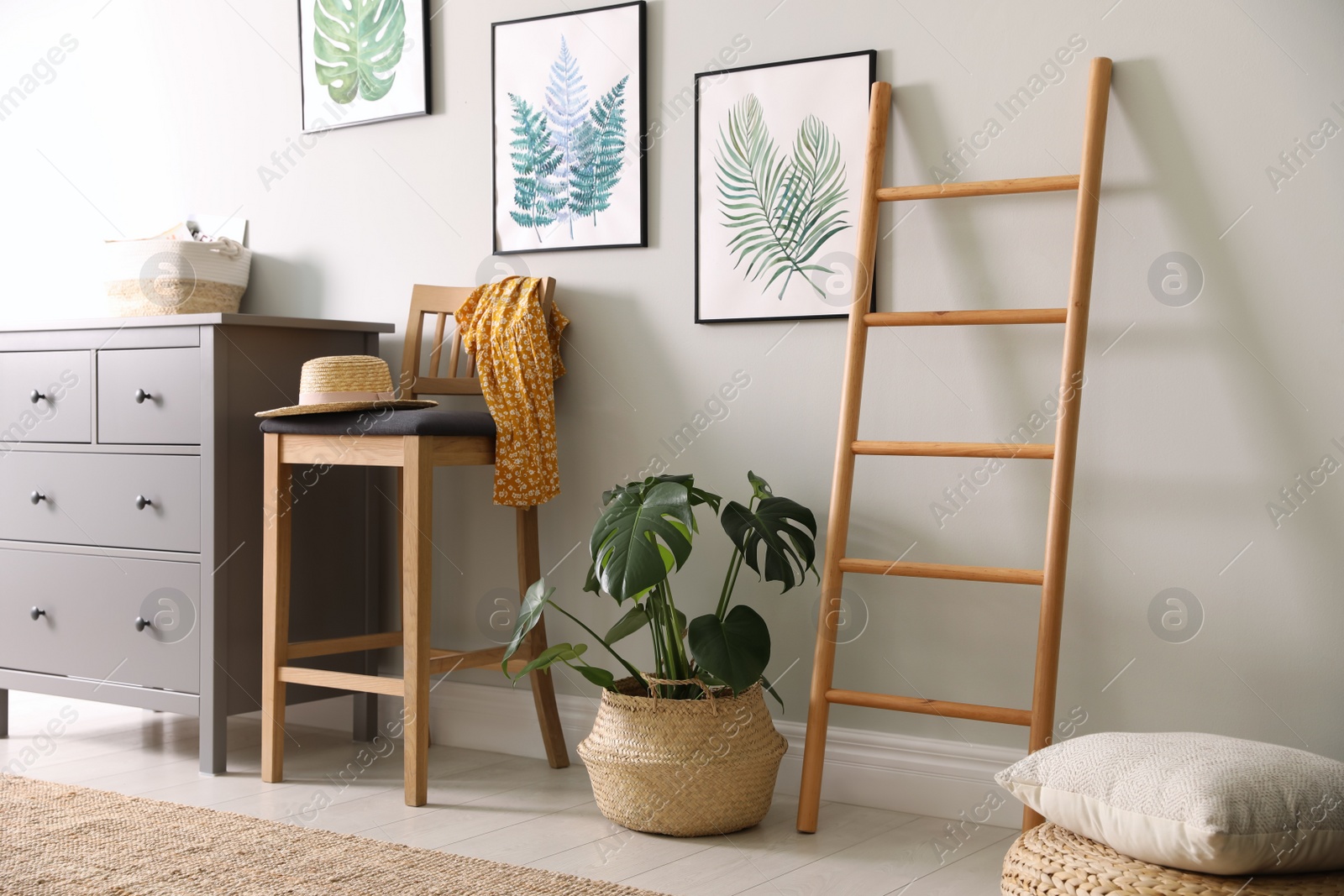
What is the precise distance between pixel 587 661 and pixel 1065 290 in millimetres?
1221

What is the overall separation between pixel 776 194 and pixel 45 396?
64.1 inches

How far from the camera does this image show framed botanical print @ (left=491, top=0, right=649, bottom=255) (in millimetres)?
2504

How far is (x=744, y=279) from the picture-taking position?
239 cm

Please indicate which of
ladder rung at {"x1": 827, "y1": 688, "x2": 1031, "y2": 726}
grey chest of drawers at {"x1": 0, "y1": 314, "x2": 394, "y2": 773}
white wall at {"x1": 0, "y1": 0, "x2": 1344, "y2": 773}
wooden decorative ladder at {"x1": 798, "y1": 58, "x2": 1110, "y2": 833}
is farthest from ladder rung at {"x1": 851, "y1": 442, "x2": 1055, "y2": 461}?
grey chest of drawers at {"x1": 0, "y1": 314, "x2": 394, "y2": 773}

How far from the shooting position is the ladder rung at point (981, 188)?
2031 millimetres

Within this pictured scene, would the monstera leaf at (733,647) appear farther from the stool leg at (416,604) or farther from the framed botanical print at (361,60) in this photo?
the framed botanical print at (361,60)

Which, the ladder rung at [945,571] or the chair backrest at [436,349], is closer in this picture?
the ladder rung at [945,571]

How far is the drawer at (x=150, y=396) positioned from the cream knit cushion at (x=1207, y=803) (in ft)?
5.81

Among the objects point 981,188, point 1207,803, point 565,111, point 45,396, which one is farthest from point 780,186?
point 45,396

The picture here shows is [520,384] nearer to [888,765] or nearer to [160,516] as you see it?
[160,516]

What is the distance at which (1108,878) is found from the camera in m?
1.48

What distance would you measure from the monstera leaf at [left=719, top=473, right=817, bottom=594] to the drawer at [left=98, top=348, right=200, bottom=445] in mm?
1121

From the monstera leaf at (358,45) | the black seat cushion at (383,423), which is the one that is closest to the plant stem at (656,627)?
the black seat cushion at (383,423)

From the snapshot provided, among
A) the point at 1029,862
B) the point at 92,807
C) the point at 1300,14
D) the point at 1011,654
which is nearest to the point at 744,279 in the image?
the point at 1011,654
